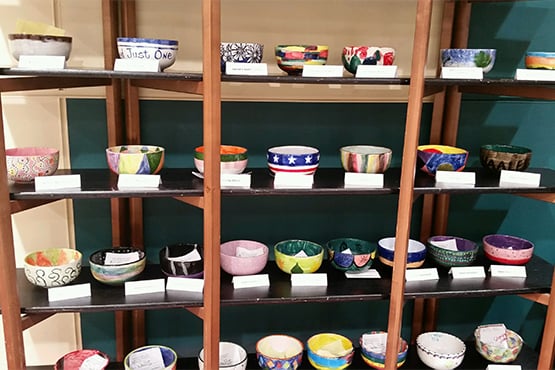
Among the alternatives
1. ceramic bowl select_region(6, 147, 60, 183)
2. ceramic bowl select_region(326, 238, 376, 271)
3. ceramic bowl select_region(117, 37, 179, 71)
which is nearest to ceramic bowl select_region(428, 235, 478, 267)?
ceramic bowl select_region(326, 238, 376, 271)

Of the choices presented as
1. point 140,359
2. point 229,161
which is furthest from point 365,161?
point 140,359

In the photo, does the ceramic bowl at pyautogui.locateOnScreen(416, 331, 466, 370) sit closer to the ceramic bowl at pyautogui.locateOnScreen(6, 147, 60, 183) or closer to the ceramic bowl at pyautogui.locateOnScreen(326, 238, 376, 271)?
the ceramic bowl at pyautogui.locateOnScreen(326, 238, 376, 271)

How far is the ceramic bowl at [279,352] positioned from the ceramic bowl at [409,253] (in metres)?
0.47

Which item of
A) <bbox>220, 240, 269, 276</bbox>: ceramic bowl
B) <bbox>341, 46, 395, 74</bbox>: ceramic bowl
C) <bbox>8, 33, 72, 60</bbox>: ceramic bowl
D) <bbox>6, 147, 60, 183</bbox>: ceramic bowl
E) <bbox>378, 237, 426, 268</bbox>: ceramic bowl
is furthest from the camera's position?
<bbox>378, 237, 426, 268</bbox>: ceramic bowl

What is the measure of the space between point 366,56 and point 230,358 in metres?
1.21

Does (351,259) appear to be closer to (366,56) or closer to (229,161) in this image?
(229,161)

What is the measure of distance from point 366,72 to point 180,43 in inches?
30.5

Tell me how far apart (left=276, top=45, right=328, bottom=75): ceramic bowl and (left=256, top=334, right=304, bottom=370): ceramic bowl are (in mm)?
1028

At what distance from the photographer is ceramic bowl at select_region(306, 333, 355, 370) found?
1.87m

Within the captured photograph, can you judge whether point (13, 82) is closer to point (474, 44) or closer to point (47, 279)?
point (47, 279)

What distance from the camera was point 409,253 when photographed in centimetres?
189

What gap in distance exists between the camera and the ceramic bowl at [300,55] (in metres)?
1.66

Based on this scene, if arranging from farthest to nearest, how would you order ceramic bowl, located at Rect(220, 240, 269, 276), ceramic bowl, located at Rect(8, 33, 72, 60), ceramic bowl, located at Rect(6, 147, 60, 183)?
ceramic bowl, located at Rect(220, 240, 269, 276) → ceramic bowl, located at Rect(6, 147, 60, 183) → ceramic bowl, located at Rect(8, 33, 72, 60)

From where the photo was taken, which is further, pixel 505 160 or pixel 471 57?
pixel 505 160
